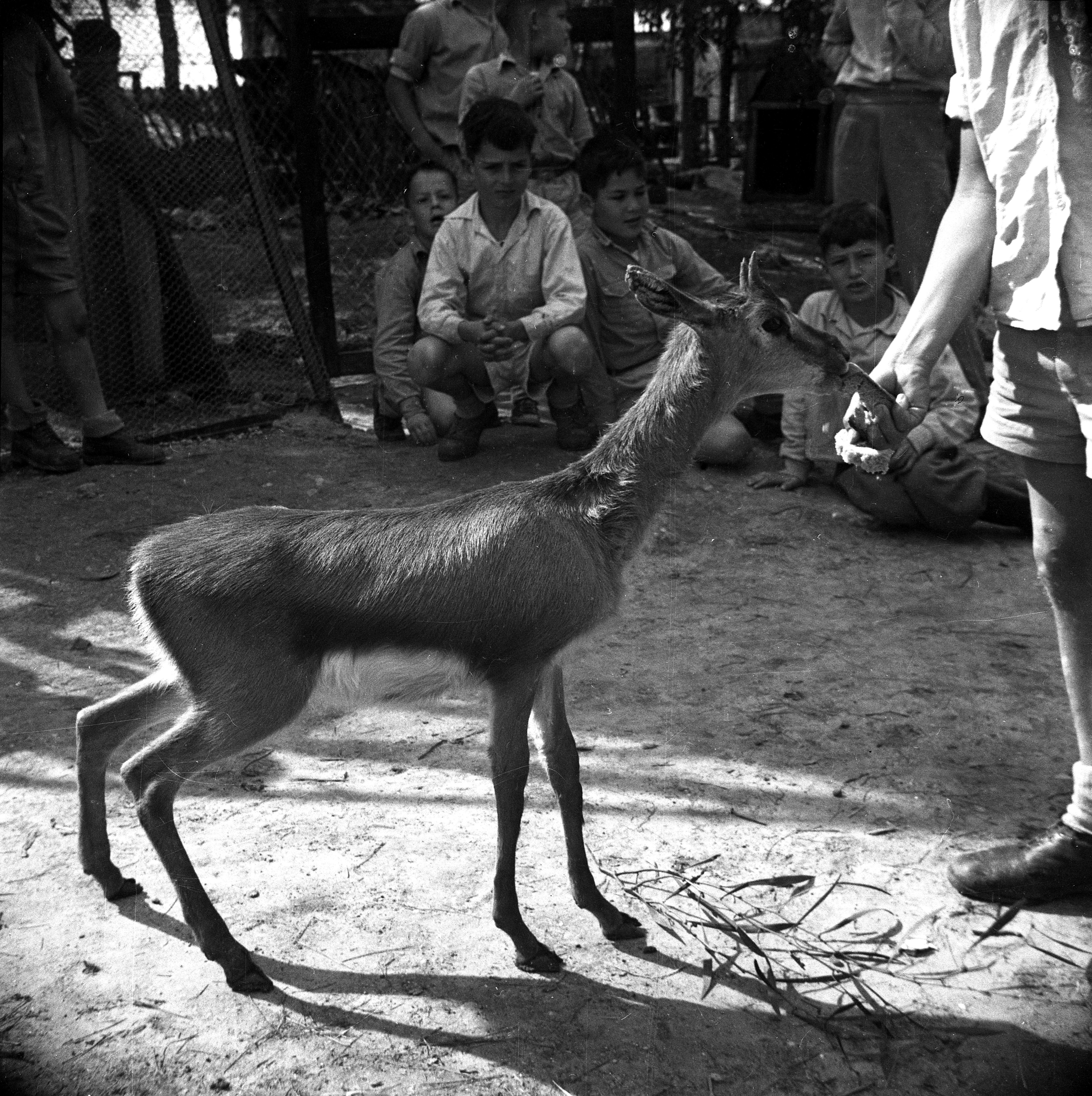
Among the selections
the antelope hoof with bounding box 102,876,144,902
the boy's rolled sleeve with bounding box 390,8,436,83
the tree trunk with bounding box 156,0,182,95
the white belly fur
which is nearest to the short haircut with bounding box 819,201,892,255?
the boy's rolled sleeve with bounding box 390,8,436,83

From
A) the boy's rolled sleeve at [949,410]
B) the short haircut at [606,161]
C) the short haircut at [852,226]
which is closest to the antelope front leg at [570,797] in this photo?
the boy's rolled sleeve at [949,410]

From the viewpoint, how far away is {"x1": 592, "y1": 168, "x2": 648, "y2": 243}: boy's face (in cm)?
616

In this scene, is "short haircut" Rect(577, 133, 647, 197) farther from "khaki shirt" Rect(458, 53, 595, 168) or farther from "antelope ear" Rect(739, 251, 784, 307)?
"antelope ear" Rect(739, 251, 784, 307)

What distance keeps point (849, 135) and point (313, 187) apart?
3037 millimetres

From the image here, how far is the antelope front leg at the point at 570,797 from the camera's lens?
302cm

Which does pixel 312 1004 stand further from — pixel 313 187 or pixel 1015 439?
pixel 313 187

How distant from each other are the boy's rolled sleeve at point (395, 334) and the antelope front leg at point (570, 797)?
3420 millimetres

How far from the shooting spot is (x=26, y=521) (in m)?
5.54

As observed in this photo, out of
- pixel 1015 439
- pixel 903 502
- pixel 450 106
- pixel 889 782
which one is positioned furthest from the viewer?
pixel 450 106

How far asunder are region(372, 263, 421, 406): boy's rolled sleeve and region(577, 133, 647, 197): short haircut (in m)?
1.08

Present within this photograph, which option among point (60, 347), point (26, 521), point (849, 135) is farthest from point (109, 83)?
point (849, 135)

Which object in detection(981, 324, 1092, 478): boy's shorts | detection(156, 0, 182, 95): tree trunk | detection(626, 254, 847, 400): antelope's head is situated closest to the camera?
detection(981, 324, 1092, 478): boy's shorts

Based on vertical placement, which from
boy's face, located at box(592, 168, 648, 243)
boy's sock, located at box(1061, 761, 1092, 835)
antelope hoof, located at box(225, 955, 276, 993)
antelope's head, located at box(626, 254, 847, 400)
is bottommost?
antelope hoof, located at box(225, 955, 276, 993)

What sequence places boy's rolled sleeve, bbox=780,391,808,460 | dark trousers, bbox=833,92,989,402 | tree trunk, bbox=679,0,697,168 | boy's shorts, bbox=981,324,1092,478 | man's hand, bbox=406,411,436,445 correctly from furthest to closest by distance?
tree trunk, bbox=679,0,697,168
dark trousers, bbox=833,92,989,402
man's hand, bbox=406,411,436,445
boy's rolled sleeve, bbox=780,391,808,460
boy's shorts, bbox=981,324,1092,478
